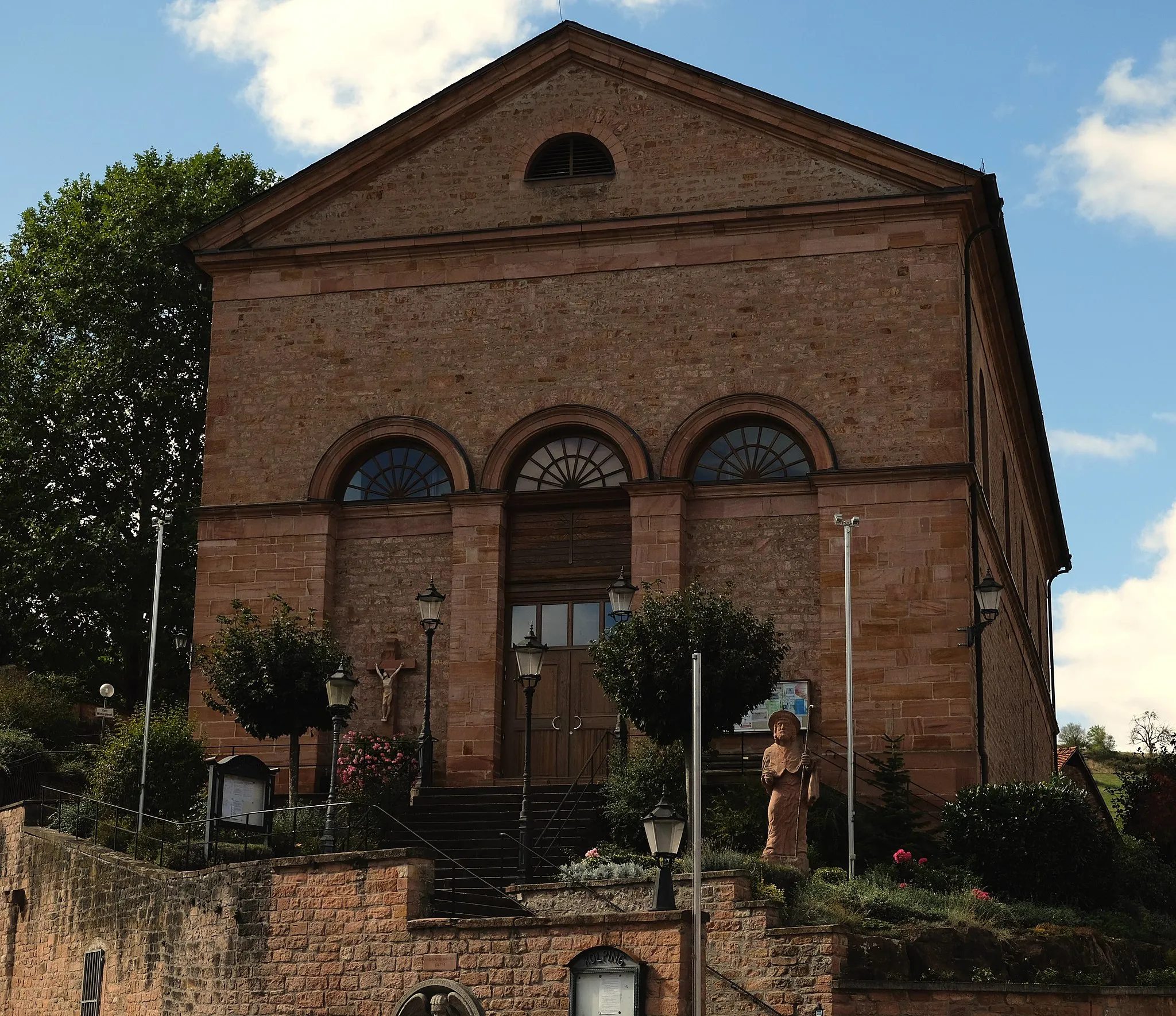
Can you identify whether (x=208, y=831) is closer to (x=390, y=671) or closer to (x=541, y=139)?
(x=390, y=671)

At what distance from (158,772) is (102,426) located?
15.0m

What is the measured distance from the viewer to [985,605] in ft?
88.0

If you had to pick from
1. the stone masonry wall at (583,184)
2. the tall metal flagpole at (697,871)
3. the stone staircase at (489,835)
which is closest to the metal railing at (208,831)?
the stone staircase at (489,835)

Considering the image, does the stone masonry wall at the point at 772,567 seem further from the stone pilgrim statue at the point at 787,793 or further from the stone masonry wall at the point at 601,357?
the stone pilgrim statue at the point at 787,793

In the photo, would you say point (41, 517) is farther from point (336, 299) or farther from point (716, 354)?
point (716, 354)

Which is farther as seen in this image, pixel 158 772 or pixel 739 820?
pixel 158 772

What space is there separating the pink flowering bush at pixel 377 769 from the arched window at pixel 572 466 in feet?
15.1

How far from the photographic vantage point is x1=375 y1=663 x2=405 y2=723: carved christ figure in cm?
2962

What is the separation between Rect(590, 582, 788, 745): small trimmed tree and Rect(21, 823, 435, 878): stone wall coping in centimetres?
335

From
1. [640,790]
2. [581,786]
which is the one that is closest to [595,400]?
[581,786]

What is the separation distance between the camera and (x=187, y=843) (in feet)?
79.8

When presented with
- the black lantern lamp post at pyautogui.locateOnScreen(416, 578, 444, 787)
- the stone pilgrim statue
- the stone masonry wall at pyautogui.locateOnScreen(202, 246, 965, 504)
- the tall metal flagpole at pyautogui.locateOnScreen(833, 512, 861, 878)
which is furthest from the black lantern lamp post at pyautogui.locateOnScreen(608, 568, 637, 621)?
the stone masonry wall at pyautogui.locateOnScreen(202, 246, 965, 504)

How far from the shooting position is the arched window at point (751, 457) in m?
29.3

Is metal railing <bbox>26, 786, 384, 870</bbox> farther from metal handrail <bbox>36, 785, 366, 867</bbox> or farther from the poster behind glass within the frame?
the poster behind glass
